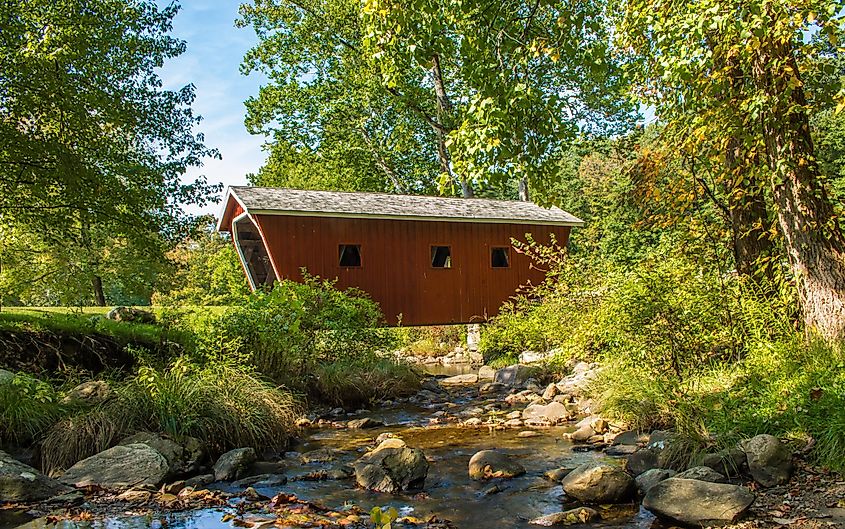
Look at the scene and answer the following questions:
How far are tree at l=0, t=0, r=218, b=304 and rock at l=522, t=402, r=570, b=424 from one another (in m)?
6.14

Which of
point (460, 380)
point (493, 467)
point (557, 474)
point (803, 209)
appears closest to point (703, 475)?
point (557, 474)

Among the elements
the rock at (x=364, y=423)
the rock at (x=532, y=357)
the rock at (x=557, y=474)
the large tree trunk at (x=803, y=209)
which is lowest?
the rock at (x=364, y=423)

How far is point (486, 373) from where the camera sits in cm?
1432

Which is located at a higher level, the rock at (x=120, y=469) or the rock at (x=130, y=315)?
the rock at (x=130, y=315)

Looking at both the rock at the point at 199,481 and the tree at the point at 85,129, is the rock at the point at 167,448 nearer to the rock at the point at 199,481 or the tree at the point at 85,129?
the rock at the point at 199,481

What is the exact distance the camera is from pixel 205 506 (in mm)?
5281

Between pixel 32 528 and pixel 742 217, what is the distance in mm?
7541

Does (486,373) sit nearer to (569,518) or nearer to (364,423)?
(364,423)

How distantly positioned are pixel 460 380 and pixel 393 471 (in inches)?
305

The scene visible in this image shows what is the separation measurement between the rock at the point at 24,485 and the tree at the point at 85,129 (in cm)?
434

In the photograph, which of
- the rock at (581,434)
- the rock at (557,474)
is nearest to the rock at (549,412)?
the rock at (581,434)

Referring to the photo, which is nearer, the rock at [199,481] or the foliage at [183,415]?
the rock at [199,481]

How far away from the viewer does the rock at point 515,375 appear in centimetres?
1198

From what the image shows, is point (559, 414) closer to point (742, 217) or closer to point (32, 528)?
point (742, 217)
